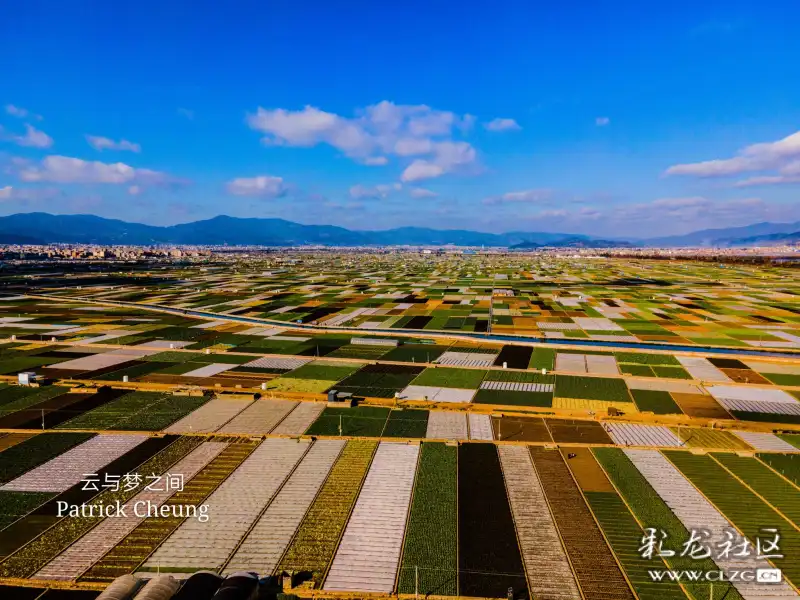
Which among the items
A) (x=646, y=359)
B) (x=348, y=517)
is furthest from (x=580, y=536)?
(x=646, y=359)

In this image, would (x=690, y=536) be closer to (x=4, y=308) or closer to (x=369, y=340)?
(x=369, y=340)

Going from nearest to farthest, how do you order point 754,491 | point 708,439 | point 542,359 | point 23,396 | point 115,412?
1. point 754,491
2. point 708,439
3. point 115,412
4. point 23,396
5. point 542,359

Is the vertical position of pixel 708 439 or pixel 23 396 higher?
pixel 23 396

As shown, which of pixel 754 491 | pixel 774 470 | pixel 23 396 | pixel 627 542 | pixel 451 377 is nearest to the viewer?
pixel 627 542

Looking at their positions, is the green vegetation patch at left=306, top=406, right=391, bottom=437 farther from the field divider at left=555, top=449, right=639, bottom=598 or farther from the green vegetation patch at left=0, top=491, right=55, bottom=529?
the green vegetation patch at left=0, top=491, right=55, bottom=529

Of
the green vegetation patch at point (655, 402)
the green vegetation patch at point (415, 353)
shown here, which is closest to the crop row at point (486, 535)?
the green vegetation patch at point (655, 402)

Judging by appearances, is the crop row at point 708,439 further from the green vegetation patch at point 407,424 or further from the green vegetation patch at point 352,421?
the green vegetation patch at point 352,421

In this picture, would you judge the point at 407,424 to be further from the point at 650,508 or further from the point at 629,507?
the point at 650,508
